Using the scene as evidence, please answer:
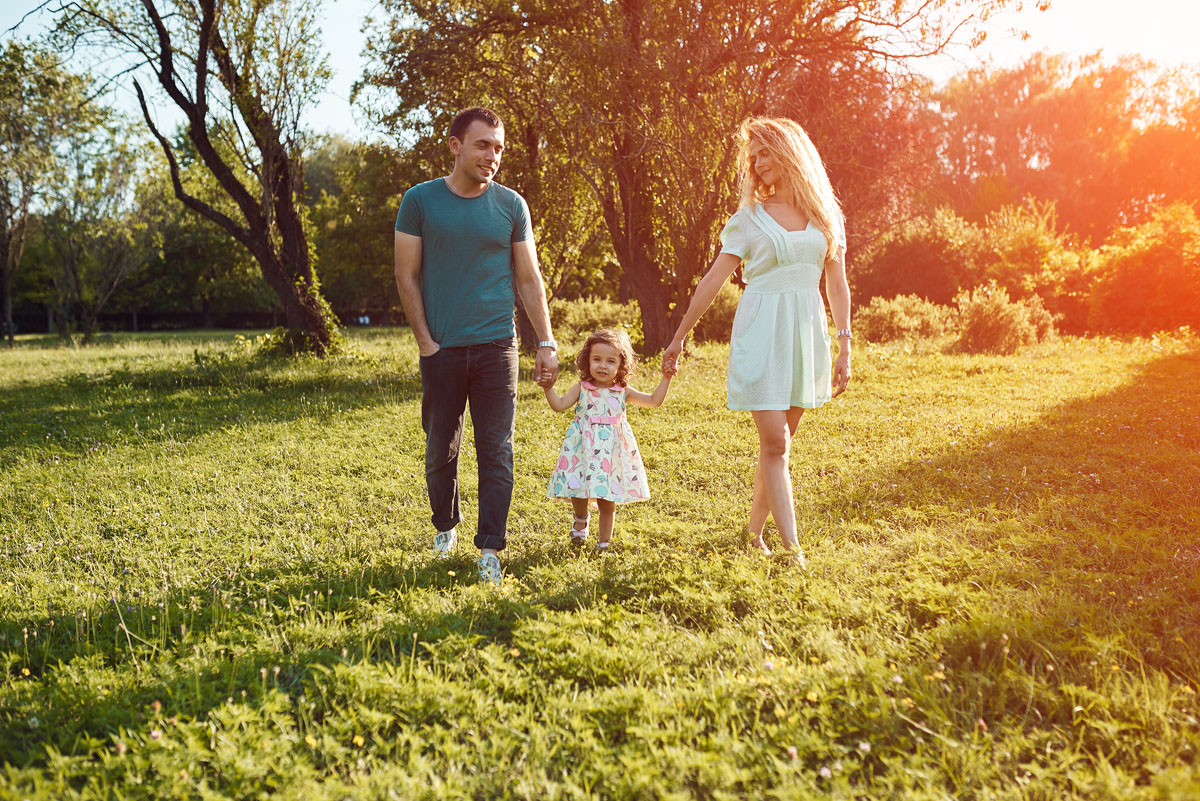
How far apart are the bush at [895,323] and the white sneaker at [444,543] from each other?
15.1 metres

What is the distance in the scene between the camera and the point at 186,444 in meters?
8.03

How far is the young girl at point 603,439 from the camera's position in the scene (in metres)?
4.67

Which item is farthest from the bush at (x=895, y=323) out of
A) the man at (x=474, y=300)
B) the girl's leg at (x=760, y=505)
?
the man at (x=474, y=300)

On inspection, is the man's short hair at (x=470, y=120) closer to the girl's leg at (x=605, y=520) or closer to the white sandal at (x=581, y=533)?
the girl's leg at (x=605, y=520)

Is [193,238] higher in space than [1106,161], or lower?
lower

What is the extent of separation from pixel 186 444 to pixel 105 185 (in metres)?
26.0

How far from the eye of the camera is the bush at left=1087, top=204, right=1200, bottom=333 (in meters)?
16.4

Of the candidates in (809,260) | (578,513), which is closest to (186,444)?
(578,513)

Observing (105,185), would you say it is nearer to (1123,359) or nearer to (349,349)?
(349,349)

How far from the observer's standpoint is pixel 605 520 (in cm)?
479

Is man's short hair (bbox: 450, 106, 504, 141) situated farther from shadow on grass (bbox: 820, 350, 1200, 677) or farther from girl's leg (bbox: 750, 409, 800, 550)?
shadow on grass (bbox: 820, 350, 1200, 677)

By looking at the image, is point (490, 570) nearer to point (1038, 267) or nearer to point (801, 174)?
point (801, 174)

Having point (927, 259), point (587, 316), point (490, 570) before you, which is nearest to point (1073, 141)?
point (927, 259)

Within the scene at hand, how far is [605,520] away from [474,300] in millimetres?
1610
